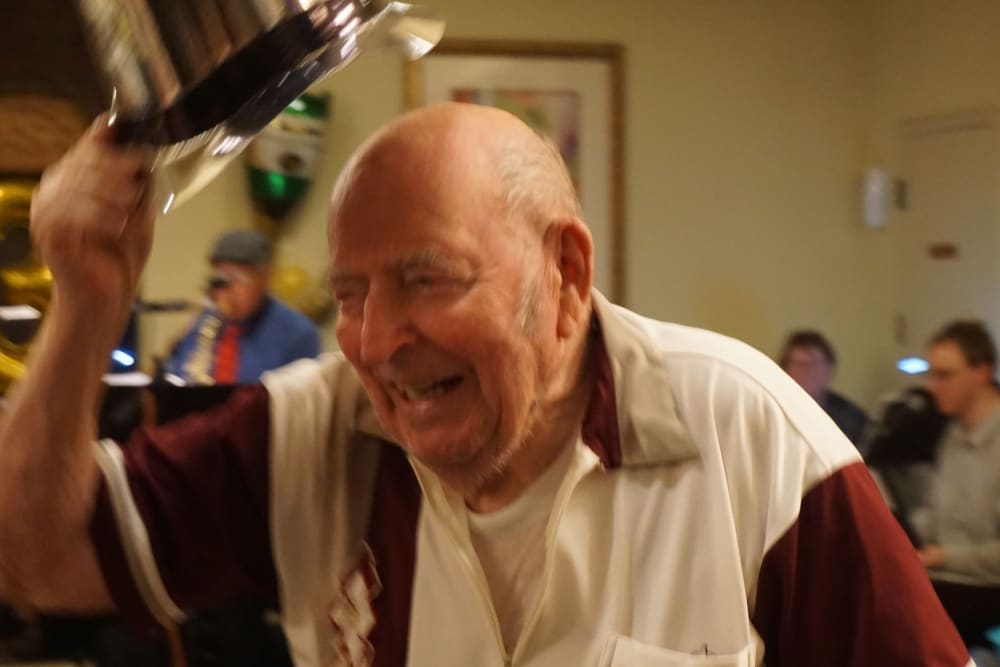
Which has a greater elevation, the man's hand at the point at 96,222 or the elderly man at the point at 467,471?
the man's hand at the point at 96,222

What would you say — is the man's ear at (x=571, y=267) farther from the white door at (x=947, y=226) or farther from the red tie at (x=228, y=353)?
the white door at (x=947, y=226)

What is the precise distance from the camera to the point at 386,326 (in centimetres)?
93

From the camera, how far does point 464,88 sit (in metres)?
3.89

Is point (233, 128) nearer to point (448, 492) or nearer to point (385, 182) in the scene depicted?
point (385, 182)

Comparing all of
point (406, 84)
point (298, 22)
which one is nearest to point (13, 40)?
point (406, 84)

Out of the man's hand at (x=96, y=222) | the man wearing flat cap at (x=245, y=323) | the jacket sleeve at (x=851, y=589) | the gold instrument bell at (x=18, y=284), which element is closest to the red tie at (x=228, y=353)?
the man wearing flat cap at (x=245, y=323)

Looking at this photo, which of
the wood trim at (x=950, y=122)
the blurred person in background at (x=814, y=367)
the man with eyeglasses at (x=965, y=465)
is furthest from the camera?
the wood trim at (x=950, y=122)

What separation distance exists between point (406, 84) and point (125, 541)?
3.00 meters

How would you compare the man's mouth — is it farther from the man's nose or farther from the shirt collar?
the shirt collar

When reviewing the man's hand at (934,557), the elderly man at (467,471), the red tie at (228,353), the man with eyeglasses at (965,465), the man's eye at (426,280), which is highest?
the man's eye at (426,280)

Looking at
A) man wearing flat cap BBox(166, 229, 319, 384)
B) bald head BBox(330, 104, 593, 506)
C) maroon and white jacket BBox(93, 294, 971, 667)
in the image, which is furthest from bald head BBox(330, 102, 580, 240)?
man wearing flat cap BBox(166, 229, 319, 384)

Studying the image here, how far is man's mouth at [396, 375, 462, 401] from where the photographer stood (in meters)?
0.94

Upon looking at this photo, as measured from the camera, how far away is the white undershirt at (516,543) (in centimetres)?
101

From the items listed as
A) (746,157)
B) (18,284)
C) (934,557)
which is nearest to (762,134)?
(746,157)
